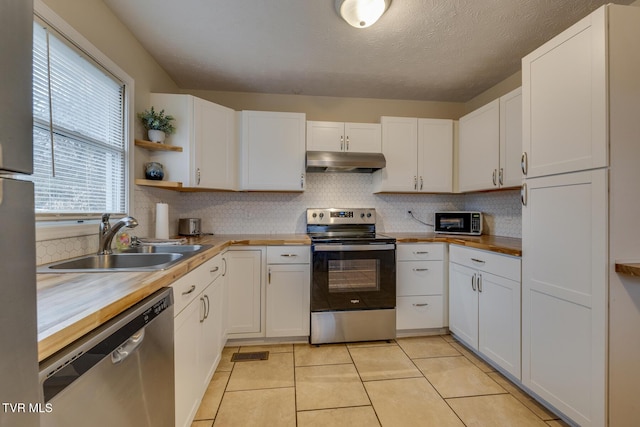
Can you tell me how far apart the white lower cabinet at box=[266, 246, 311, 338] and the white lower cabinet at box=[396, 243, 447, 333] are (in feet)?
2.85

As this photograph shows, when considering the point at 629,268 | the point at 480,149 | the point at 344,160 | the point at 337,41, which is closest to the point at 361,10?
the point at 337,41

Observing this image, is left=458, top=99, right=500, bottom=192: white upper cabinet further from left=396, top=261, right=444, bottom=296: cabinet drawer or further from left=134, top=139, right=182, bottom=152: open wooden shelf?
left=134, top=139, right=182, bottom=152: open wooden shelf

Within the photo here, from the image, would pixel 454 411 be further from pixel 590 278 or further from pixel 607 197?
pixel 607 197

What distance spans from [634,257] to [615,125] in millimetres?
625

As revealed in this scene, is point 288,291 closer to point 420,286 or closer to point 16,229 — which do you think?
point 420,286

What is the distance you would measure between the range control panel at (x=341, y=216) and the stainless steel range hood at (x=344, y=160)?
510 millimetres

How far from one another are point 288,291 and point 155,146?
5.30ft

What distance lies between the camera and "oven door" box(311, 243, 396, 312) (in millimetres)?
2340

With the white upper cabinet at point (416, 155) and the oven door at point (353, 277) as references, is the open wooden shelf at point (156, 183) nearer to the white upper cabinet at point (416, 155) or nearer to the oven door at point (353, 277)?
the oven door at point (353, 277)

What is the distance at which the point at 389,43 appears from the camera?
204 cm

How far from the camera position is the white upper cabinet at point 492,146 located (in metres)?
2.14

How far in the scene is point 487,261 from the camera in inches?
80.2

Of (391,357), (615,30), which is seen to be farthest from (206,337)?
(615,30)

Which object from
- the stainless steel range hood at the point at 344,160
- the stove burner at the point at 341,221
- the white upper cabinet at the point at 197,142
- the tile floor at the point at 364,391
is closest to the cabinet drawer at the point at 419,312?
the tile floor at the point at 364,391
